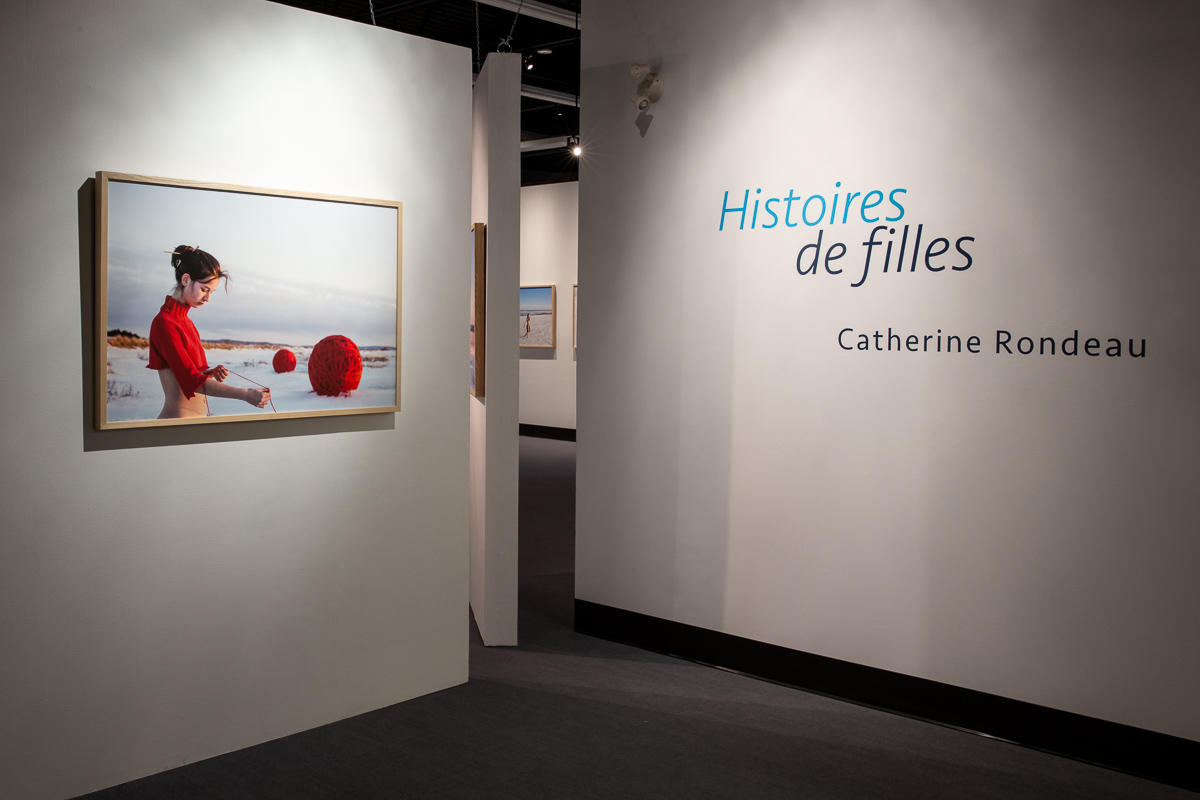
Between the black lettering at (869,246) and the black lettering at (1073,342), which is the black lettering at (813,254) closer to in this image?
the black lettering at (869,246)

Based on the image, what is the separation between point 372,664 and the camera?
11.3 feet

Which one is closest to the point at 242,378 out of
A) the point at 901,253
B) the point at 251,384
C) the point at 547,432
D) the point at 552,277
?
the point at 251,384

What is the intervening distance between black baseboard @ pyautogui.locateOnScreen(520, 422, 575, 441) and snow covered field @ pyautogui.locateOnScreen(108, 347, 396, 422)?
8.03 metres

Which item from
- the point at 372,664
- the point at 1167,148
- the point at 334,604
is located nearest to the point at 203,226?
the point at 334,604

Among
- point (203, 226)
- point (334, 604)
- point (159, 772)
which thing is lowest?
point (159, 772)

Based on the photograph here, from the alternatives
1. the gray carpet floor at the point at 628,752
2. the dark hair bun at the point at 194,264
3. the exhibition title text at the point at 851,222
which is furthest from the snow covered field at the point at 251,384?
the exhibition title text at the point at 851,222

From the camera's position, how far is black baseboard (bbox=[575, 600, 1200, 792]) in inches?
118

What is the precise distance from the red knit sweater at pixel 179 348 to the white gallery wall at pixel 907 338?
1.96 meters

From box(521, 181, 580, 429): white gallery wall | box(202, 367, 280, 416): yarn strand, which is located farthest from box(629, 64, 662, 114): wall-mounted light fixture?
box(521, 181, 580, 429): white gallery wall

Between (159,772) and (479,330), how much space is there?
7.46 ft

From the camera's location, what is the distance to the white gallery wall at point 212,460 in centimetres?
262

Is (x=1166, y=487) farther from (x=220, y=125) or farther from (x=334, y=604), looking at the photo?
(x=220, y=125)

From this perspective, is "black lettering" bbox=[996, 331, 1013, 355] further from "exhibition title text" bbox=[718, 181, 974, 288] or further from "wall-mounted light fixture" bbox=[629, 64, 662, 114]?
"wall-mounted light fixture" bbox=[629, 64, 662, 114]

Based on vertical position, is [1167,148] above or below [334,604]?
above
